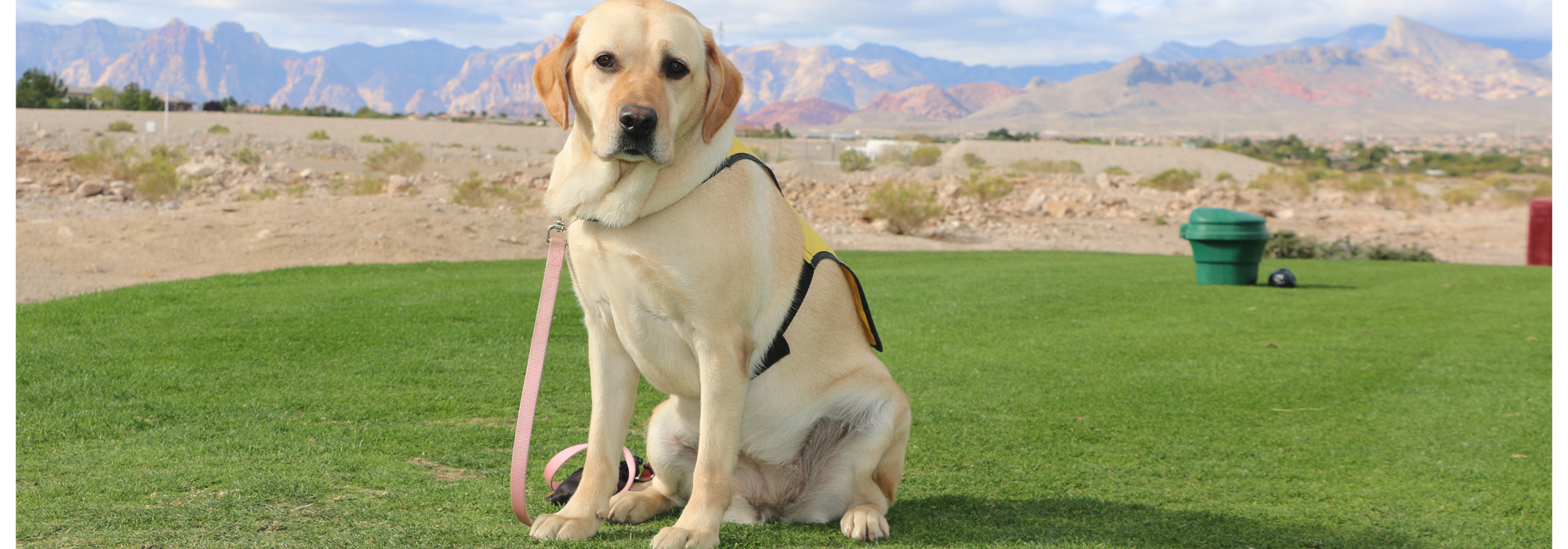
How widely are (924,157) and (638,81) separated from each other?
61357mm

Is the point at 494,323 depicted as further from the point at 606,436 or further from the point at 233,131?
the point at 233,131

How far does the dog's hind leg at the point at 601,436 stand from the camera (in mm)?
3182

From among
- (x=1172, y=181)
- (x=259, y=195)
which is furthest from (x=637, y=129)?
(x=1172, y=181)

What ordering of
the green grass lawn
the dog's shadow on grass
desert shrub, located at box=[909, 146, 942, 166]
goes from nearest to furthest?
the dog's shadow on grass < the green grass lawn < desert shrub, located at box=[909, 146, 942, 166]

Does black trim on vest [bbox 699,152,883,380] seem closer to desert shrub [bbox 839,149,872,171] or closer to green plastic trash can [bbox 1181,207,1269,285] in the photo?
green plastic trash can [bbox 1181,207,1269,285]

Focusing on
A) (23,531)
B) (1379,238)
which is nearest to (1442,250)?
(1379,238)

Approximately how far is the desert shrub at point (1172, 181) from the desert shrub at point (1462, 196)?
10828 mm

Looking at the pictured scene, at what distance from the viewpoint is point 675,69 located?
9.48 ft

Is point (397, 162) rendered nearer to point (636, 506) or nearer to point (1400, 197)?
point (636, 506)

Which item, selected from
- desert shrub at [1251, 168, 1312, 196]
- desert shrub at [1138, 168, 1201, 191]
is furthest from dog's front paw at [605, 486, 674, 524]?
desert shrub at [1251, 168, 1312, 196]

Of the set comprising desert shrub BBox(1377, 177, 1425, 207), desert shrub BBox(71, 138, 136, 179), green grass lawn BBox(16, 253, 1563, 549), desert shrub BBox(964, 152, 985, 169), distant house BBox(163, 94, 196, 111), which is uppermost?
distant house BBox(163, 94, 196, 111)

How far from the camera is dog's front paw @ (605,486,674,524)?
346cm

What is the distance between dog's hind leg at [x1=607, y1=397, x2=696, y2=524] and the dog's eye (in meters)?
1.18

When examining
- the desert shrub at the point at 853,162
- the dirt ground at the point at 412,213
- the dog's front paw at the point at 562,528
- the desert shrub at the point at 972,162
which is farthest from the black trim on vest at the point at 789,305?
the desert shrub at the point at 972,162
